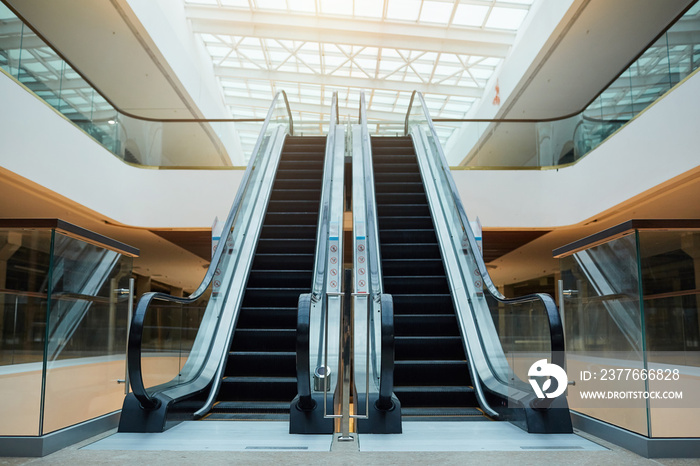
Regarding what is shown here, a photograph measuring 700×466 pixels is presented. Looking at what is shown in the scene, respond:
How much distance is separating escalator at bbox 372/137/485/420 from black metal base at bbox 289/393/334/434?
35.9 inches

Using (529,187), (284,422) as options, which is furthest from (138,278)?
(284,422)

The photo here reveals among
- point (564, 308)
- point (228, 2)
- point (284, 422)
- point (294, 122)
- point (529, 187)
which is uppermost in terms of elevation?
point (228, 2)

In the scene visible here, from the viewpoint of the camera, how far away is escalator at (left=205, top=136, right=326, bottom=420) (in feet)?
17.6

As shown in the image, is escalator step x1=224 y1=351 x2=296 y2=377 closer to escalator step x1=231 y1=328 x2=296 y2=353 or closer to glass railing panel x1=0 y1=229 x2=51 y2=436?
escalator step x1=231 y1=328 x2=296 y2=353

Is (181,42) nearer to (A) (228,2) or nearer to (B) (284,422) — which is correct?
(A) (228,2)

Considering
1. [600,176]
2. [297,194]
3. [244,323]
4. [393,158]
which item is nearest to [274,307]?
[244,323]

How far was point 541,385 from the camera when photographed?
453cm

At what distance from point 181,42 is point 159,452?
13.4m

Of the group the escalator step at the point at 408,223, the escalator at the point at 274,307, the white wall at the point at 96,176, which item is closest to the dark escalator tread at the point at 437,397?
the escalator at the point at 274,307

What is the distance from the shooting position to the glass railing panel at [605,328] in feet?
12.7

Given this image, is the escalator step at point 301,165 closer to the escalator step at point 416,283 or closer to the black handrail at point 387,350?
the escalator step at point 416,283

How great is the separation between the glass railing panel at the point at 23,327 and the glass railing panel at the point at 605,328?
3.72 metres

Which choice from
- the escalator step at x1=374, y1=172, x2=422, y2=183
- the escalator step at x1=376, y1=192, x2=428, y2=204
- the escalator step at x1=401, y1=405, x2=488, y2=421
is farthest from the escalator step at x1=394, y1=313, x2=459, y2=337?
the escalator step at x1=374, y1=172, x2=422, y2=183

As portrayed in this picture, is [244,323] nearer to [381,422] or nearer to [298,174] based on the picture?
[381,422]
